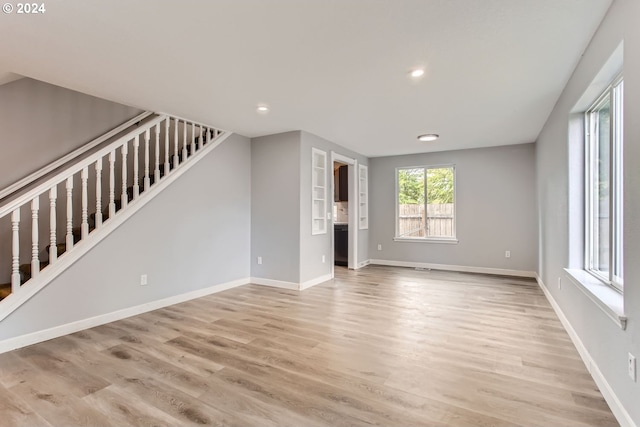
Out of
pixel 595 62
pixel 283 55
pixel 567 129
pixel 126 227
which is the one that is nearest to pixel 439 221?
pixel 567 129

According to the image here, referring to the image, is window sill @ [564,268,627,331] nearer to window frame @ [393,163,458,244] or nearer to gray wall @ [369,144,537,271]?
gray wall @ [369,144,537,271]

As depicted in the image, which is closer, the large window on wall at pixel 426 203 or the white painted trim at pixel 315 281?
the white painted trim at pixel 315 281

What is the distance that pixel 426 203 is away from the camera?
6609mm

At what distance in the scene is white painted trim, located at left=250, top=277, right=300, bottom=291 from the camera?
473 centimetres

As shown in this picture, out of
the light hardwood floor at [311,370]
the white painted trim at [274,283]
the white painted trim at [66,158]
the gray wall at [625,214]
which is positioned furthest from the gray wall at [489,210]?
the white painted trim at [66,158]

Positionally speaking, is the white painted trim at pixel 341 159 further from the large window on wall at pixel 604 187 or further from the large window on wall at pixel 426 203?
the large window on wall at pixel 604 187

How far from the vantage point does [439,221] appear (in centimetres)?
649

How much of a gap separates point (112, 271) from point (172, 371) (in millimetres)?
1688

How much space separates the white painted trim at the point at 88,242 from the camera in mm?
2703

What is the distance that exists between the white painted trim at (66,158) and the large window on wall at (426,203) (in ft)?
16.4

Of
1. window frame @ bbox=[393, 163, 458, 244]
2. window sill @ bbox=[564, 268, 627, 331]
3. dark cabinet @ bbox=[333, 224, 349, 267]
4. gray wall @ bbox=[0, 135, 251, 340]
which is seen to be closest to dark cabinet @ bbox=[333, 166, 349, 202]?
dark cabinet @ bbox=[333, 224, 349, 267]

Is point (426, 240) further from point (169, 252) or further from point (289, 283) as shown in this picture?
point (169, 252)

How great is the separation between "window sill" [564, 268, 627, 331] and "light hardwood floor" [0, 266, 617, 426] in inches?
21.9

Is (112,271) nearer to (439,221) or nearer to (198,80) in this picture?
(198,80)
